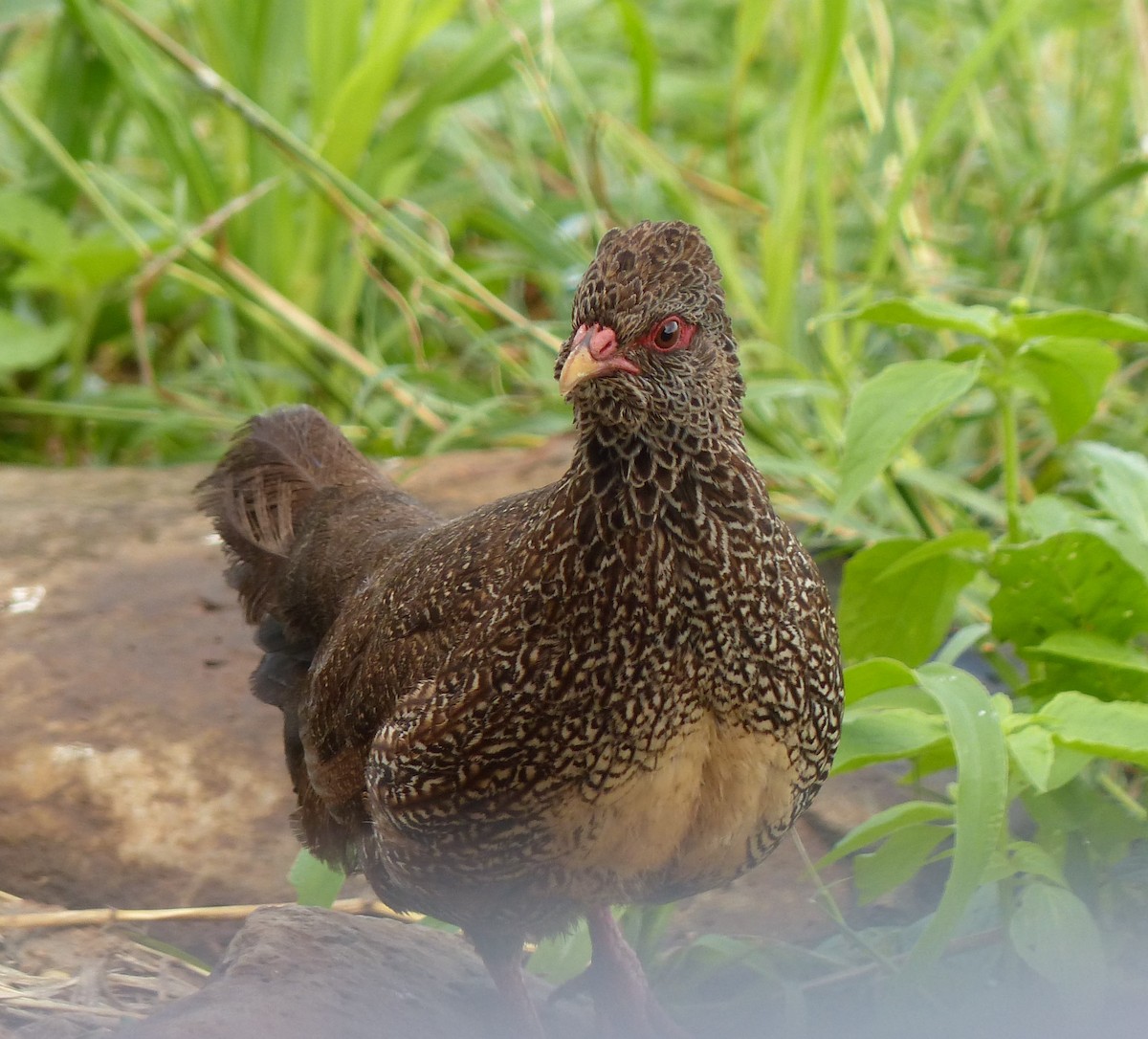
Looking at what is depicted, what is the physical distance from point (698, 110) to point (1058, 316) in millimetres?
4491

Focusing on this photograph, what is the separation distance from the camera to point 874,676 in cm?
260

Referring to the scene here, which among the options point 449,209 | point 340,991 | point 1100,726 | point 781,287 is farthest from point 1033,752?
point 449,209

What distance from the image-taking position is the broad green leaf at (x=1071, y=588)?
2.90 meters

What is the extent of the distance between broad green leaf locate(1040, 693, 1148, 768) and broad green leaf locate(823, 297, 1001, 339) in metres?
0.73

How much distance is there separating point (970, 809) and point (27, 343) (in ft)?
12.2

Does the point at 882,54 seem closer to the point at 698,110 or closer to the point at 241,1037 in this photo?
the point at 698,110

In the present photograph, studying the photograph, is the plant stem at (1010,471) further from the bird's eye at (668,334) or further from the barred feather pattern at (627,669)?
the bird's eye at (668,334)

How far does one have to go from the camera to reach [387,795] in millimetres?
2516

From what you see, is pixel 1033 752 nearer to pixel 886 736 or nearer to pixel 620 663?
pixel 886 736

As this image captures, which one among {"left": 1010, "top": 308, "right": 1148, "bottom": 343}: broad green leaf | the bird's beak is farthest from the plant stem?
the bird's beak

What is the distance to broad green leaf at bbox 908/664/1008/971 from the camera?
7.72ft

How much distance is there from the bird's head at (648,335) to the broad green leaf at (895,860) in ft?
2.90

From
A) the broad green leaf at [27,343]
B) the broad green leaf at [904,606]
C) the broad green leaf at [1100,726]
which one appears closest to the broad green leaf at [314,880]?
the broad green leaf at [904,606]

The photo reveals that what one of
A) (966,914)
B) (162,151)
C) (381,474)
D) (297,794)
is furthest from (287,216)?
(966,914)
